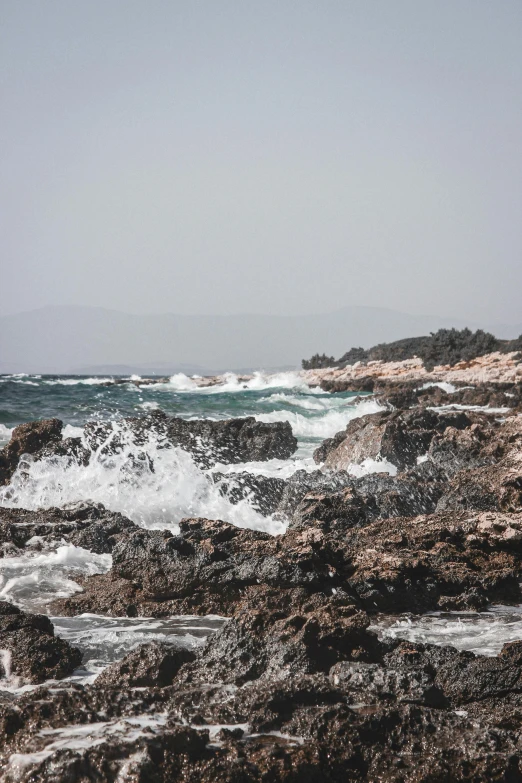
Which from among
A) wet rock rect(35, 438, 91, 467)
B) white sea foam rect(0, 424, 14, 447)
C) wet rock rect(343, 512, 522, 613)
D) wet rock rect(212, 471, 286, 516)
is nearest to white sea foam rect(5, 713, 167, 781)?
wet rock rect(343, 512, 522, 613)

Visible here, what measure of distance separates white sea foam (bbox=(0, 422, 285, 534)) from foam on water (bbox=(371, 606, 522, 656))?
3.68 metres

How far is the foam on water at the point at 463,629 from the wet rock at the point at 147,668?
1589 millimetres

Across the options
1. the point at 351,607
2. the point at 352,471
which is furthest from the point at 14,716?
the point at 352,471

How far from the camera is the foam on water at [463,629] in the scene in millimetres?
4906

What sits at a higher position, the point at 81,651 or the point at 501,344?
the point at 501,344

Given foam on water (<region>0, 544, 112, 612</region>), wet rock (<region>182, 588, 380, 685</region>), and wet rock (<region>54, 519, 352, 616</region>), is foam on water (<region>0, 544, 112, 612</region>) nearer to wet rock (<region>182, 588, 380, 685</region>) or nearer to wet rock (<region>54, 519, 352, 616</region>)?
wet rock (<region>54, 519, 352, 616</region>)

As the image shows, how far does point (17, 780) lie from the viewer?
264 centimetres

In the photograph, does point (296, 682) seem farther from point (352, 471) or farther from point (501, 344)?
point (501, 344)

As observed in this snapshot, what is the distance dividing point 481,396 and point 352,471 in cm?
1494

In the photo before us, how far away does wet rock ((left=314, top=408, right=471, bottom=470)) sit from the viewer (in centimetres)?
1262

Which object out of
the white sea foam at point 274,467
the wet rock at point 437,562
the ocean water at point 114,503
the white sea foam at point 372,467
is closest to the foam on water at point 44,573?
the ocean water at point 114,503

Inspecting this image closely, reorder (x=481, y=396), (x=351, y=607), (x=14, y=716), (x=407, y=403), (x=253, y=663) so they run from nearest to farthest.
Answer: (x=14, y=716)
(x=253, y=663)
(x=351, y=607)
(x=481, y=396)
(x=407, y=403)

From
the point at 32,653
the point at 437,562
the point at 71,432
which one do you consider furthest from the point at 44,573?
the point at 71,432

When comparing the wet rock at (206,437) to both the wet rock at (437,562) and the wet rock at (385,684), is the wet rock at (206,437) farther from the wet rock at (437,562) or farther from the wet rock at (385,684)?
the wet rock at (385,684)
